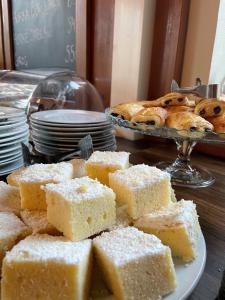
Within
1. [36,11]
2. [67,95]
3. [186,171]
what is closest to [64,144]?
[186,171]

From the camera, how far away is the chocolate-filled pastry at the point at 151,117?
0.74 m

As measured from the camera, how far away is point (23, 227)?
414 millimetres

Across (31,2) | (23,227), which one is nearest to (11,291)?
(23,227)

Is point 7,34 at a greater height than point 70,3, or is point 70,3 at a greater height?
point 70,3

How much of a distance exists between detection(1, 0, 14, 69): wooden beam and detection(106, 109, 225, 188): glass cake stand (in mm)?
1537

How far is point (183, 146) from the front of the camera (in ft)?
2.90

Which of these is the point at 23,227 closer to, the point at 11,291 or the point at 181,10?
the point at 11,291

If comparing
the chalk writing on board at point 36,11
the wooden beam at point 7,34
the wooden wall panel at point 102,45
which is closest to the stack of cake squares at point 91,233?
the wooden wall panel at point 102,45

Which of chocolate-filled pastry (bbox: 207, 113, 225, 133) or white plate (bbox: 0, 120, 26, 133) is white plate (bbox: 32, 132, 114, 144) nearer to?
white plate (bbox: 0, 120, 26, 133)

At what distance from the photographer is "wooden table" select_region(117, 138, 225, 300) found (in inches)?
16.7

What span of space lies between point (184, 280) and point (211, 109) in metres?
0.53

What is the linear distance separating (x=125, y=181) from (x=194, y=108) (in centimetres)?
47

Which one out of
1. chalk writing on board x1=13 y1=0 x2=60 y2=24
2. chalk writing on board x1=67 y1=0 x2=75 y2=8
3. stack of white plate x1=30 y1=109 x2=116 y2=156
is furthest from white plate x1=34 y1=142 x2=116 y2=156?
chalk writing on board x1=13 y1=0 x2=60 y2=24

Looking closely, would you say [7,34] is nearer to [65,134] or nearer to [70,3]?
[70,3]
